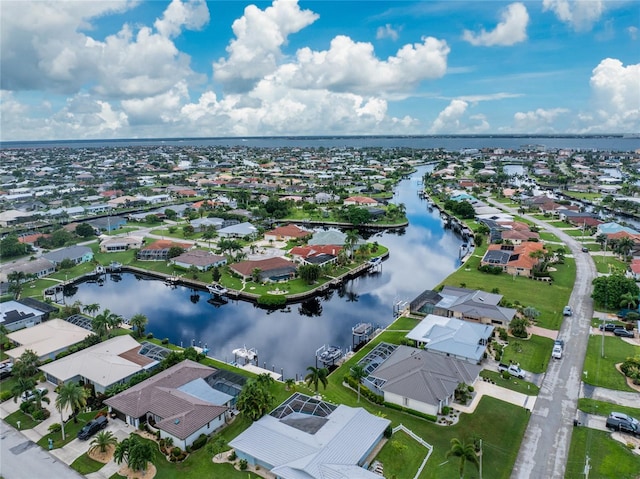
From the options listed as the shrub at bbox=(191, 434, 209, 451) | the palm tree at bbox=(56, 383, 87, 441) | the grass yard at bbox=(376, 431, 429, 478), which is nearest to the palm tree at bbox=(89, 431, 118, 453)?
the palm tree at bbox=(56, 383, 87, 441)

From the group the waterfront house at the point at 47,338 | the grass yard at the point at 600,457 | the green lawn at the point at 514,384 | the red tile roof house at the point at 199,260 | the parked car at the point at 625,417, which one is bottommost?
the grass yard at the point at 600,457

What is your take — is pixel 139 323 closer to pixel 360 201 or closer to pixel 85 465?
pixel 85 465

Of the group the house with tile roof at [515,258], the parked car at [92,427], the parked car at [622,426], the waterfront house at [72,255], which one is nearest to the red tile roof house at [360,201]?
the house with tile roof at [515,258]

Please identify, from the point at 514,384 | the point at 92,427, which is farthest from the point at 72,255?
the point at 514,384

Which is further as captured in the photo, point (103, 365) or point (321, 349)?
point (321, 349)

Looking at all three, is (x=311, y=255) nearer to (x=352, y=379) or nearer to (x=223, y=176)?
(x=352, y=379)

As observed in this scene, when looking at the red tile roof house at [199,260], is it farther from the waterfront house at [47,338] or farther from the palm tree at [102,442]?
the palm tree at [102,442]
